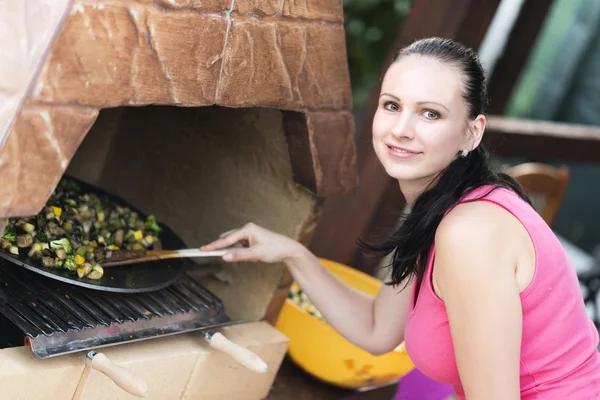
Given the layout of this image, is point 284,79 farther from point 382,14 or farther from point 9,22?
point 382,14

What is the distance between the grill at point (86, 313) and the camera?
157 cm

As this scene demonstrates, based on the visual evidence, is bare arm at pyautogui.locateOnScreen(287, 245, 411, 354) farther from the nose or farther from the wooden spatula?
the nose

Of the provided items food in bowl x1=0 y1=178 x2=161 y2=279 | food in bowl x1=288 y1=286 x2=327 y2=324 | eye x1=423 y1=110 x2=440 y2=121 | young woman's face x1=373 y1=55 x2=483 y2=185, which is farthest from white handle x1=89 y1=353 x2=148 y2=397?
food in bowl x1=288 y1=286 x2=327 y2=324

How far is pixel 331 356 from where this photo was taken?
217 centimetres

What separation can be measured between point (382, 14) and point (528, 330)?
324 cm

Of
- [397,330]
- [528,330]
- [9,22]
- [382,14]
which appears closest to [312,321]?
[397,330]

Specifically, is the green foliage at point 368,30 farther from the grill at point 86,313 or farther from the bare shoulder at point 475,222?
the bare shoulder at point 475,222

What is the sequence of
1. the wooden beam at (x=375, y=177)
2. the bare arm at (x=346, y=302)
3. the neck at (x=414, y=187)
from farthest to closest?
the wooden beam at (x=375, y=177)
the bare arm at (x=346, y=302)
the neck at (x=414, y=187)

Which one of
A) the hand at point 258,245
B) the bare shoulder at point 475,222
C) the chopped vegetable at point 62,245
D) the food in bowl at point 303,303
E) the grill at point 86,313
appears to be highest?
the bare shoulder at point 475,222

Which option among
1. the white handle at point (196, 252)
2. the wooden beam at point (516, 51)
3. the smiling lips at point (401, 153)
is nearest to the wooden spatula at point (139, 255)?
the white handle at point (196, 252)

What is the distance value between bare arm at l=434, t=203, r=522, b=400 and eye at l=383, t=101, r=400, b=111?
0.86ft

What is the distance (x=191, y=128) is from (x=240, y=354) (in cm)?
89

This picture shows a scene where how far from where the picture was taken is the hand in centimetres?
193

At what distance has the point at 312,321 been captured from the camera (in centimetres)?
219
